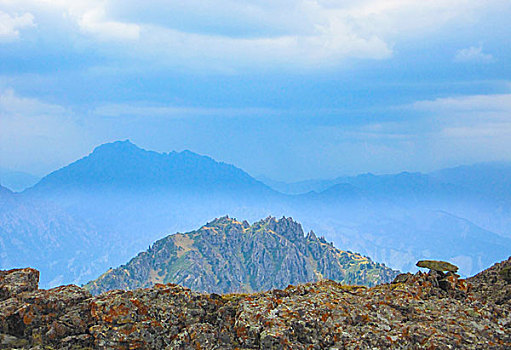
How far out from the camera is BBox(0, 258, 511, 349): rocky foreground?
70.8 feet

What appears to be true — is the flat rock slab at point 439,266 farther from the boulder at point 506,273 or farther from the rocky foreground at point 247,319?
the rocky foreground at point 247,319

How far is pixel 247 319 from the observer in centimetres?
2239

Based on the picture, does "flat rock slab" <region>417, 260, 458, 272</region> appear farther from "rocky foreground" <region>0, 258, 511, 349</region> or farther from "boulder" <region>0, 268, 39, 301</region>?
"boulder" <region>0, 268, 39, 301</region>

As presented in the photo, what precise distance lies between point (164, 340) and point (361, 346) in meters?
9.83

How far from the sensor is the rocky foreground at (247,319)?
21.6 m

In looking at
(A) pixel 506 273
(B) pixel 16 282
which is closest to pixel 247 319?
(B) pixel 16 282

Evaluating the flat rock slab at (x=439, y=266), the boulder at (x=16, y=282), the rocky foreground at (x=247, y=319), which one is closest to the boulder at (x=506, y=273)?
the rocky foreground at (x=247, y=319)

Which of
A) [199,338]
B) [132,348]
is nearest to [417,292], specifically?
[199,338]

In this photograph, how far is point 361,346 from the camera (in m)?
21.2

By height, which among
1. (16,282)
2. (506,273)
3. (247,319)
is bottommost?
(247,319)

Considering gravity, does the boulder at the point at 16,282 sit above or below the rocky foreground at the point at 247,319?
above

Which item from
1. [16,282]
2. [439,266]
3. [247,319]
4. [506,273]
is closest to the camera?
[247,319]

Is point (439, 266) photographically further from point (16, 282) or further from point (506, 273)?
point (16, 282)

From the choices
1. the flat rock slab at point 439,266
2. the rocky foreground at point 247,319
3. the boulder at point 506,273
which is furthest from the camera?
the flat rock slab at point 439,266
